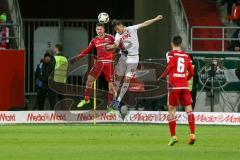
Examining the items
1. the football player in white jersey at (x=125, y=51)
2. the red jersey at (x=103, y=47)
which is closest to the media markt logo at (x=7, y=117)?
the red jersey at (x=103, y=47)

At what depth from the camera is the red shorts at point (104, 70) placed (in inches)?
1183

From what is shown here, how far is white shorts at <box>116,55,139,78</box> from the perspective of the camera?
1171 inches

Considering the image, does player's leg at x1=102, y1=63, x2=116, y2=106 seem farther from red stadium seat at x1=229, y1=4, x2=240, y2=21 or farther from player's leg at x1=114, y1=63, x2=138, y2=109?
red stadium seat at x1=229, y1=4, x2=240, y2=21

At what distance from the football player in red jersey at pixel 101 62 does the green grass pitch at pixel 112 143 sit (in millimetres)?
1854

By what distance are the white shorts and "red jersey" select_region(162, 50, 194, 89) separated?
314 inches

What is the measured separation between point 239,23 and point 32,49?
29.1 ft

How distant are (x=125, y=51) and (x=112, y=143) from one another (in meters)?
8.13

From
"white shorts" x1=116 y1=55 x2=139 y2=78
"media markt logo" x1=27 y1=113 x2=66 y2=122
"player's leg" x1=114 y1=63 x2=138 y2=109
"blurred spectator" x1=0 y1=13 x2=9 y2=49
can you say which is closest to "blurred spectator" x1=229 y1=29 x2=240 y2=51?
"white shorts" x1=116 y1=55 x2=139 y2=78

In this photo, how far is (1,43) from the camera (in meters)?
35.2

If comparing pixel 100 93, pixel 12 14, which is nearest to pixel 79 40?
pixel 12 14

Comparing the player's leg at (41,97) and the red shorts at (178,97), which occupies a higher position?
the red shorts at (178,97)

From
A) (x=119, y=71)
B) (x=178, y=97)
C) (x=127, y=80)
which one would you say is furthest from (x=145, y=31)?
(x=178, y=97)

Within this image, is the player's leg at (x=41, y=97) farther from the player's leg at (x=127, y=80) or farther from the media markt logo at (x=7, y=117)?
the player's leg at (x=127, y=80)

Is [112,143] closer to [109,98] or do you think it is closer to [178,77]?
[178,77]
